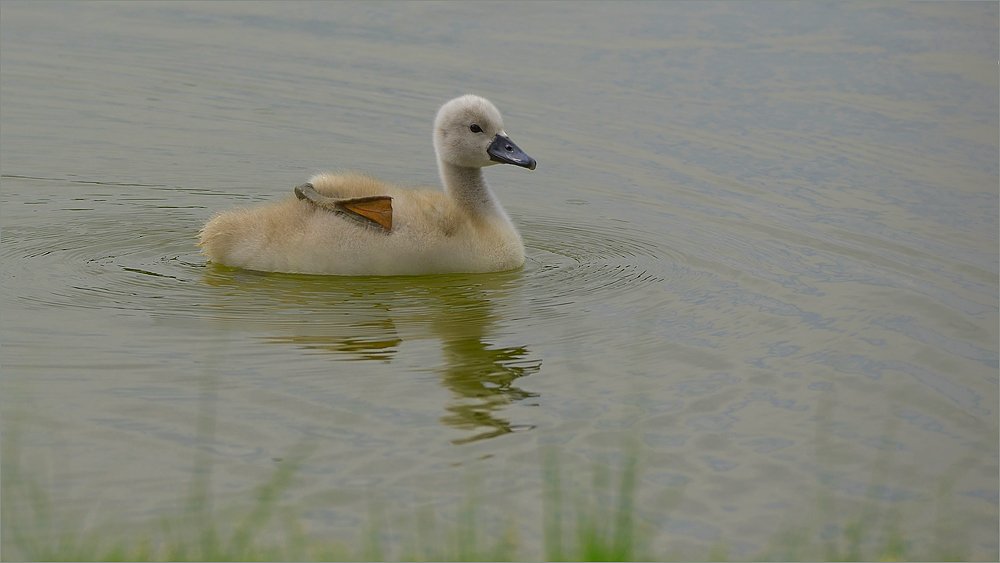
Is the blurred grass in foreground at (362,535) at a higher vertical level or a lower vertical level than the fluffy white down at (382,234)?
lower

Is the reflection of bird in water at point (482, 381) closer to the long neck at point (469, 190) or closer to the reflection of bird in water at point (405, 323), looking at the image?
the reflection of bird in water at point (405, 323)

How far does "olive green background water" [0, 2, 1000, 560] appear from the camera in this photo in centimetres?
476

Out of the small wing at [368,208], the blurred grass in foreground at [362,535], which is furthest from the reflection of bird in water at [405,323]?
the blurred grass in foreground at [362,535]

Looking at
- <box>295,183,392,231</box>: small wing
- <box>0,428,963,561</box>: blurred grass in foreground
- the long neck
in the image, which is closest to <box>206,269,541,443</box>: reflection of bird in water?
<box>295,183,392,231</box>: small wing

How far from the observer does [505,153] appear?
301 inches

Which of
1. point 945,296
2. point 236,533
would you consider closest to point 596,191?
point 945,296

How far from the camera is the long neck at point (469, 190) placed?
780 cm

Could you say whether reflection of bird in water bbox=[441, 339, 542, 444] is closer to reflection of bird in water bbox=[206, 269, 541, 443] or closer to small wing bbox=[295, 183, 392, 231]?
reflection of bird in water bbox=[206, 269, 541, 443]

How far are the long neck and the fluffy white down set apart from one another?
0.29 ft

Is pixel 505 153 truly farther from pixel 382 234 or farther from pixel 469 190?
pixel 382 234

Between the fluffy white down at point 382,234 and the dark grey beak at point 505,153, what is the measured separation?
0.05m

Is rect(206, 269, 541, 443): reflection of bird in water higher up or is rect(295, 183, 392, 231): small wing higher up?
rect(295, 183, 392, 231): small wing

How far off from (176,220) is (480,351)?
339 cm

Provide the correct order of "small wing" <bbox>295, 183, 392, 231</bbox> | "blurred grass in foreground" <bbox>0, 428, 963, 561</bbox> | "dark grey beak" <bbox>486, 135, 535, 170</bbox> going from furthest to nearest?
"dark grey beak" <bbox>486, 135, 535, 170</bbox>, "small wing" <bbox>295, 183, 392, 231</bbox>, "blurred grass in foreground" <bbox>0, 428, 963, 561</bbox>
